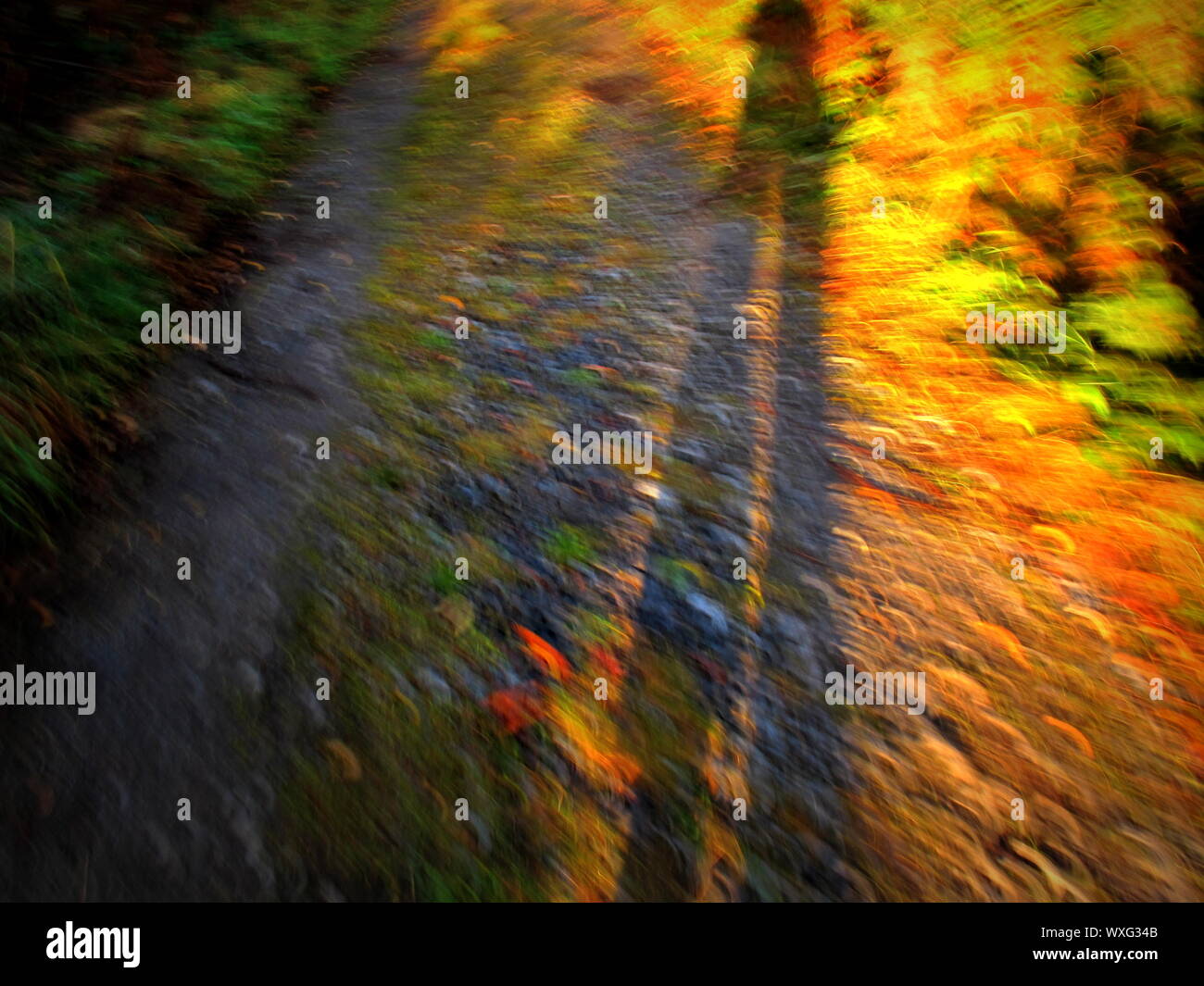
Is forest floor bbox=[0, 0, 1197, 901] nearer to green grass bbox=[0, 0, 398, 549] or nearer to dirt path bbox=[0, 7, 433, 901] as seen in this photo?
dirt path bbox=[0, 7, 433, 901]

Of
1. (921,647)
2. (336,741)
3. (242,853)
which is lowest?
(242,853)

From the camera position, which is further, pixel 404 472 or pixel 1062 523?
pixel 404 472

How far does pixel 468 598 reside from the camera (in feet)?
10.0

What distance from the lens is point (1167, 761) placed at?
238 centimetres

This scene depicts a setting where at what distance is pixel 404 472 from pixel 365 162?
13.3 ft

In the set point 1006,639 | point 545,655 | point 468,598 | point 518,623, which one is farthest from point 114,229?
point 1006,639

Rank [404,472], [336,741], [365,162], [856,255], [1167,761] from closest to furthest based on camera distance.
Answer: [1167,761], [336,741], [404,472], [856,255], [365,162]

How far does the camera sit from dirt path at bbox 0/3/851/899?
2311mm

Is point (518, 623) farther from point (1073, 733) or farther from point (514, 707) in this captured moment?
point (1073, 733)

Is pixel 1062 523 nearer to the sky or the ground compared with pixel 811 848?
nearer to the sky

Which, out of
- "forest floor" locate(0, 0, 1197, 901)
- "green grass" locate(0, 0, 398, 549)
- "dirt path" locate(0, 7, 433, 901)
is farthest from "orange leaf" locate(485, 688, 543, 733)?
"green grass" locate(0, 0, 398, 549)

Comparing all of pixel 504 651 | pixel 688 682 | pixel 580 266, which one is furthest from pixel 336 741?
pixel 580 266

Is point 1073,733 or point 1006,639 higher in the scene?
point 1006,639

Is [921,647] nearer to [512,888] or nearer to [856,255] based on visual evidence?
[512,888]
